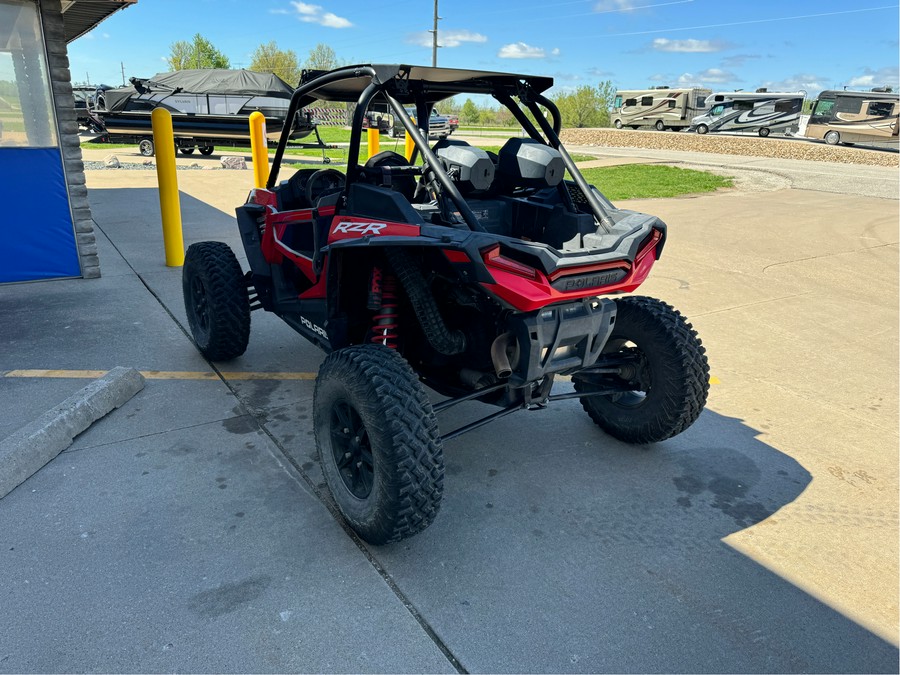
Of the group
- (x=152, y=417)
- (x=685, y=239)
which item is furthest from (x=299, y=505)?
(x=685, y=239)

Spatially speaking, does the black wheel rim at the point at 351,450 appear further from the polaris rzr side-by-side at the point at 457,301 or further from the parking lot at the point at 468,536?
the parking lot at the point at 468,536

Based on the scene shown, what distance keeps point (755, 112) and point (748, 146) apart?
32.4 feet

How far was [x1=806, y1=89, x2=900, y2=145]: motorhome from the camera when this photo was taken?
91.2 ft

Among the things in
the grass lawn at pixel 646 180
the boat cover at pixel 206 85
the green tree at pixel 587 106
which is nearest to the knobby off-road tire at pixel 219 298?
the grass lawn at pixel 646 180

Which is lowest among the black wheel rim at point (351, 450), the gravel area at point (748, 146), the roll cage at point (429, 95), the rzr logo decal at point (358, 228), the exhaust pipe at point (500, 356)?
the black wheel rim at point (351, 450)

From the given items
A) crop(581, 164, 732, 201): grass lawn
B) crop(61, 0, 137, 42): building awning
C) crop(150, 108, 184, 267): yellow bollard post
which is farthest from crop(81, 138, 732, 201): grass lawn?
crop(150, 108, 184, 267): yellow bollard post

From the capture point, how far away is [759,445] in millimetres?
3721

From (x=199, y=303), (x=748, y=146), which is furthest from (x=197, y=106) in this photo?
(x=748, y=146)

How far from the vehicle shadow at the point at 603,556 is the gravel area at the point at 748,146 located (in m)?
24.9

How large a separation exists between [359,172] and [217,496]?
1.71m

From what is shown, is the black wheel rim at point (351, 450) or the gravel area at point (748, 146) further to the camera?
the gravel area at point (748, 146)

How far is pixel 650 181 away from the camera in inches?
642

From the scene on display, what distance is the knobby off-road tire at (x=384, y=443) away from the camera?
2.46 metres

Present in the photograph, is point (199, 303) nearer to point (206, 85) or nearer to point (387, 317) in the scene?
point (387, 317)
